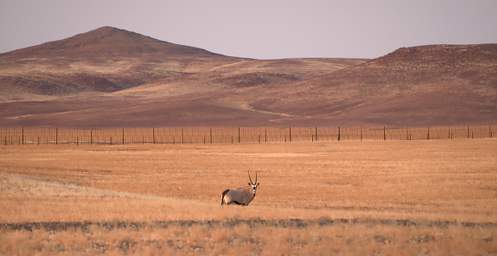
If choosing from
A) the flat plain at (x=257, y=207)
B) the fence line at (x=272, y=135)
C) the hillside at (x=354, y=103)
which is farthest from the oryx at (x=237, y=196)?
the hillside at (x=354, y=103)

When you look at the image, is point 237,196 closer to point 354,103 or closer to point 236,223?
point 236,223

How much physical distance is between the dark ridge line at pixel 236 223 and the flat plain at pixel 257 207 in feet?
0.10

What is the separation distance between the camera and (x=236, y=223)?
778 inches

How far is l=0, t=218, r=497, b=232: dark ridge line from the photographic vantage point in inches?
743

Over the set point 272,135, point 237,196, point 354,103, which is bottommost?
point 237,196

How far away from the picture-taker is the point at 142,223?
1952cm

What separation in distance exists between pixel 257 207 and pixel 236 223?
415 cm

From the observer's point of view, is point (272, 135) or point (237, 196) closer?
point (237, 196)

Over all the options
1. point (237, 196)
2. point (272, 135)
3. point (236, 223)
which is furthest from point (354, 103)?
point (236, 223)

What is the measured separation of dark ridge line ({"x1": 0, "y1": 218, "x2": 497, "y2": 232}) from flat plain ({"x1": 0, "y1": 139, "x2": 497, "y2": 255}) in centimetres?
3

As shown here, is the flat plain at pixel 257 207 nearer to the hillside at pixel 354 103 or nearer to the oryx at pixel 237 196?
the oryx at pixel 237 196

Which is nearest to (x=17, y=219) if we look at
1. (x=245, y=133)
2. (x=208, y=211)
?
(x=208, y=211)

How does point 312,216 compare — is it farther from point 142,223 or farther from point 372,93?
point 372,93

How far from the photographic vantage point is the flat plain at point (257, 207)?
55.0ft
